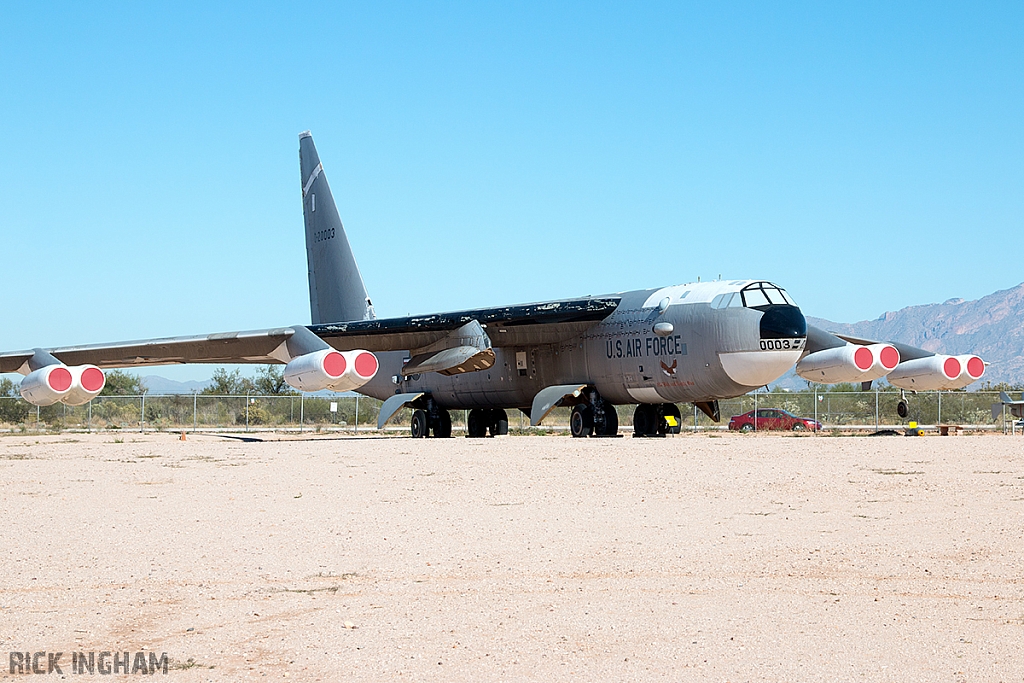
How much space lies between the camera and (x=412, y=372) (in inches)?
1109

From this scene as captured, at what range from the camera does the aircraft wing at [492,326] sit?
26359 mm

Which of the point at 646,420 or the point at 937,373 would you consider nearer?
the point at 646,420

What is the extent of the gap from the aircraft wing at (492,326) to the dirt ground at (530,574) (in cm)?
1153

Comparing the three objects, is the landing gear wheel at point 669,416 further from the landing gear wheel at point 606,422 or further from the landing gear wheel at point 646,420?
the landing gear wheel at point 606,422

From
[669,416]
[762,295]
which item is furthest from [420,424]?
[762,295]

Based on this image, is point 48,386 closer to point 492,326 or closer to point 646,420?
point 492,326

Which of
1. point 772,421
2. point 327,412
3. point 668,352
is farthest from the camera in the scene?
point 327,412

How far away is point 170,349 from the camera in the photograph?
28.6m

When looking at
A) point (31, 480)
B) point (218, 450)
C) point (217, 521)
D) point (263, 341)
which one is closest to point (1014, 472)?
point (217, 521)

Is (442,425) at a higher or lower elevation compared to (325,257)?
lower

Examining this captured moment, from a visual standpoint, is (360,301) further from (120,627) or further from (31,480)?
(120,627)

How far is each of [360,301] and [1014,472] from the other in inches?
897

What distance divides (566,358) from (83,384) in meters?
11.3

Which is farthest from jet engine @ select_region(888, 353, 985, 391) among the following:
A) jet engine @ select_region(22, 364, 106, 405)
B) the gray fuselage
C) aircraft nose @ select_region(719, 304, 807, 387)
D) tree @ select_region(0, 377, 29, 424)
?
tree @ select_region(0, 377, 29, 424)
